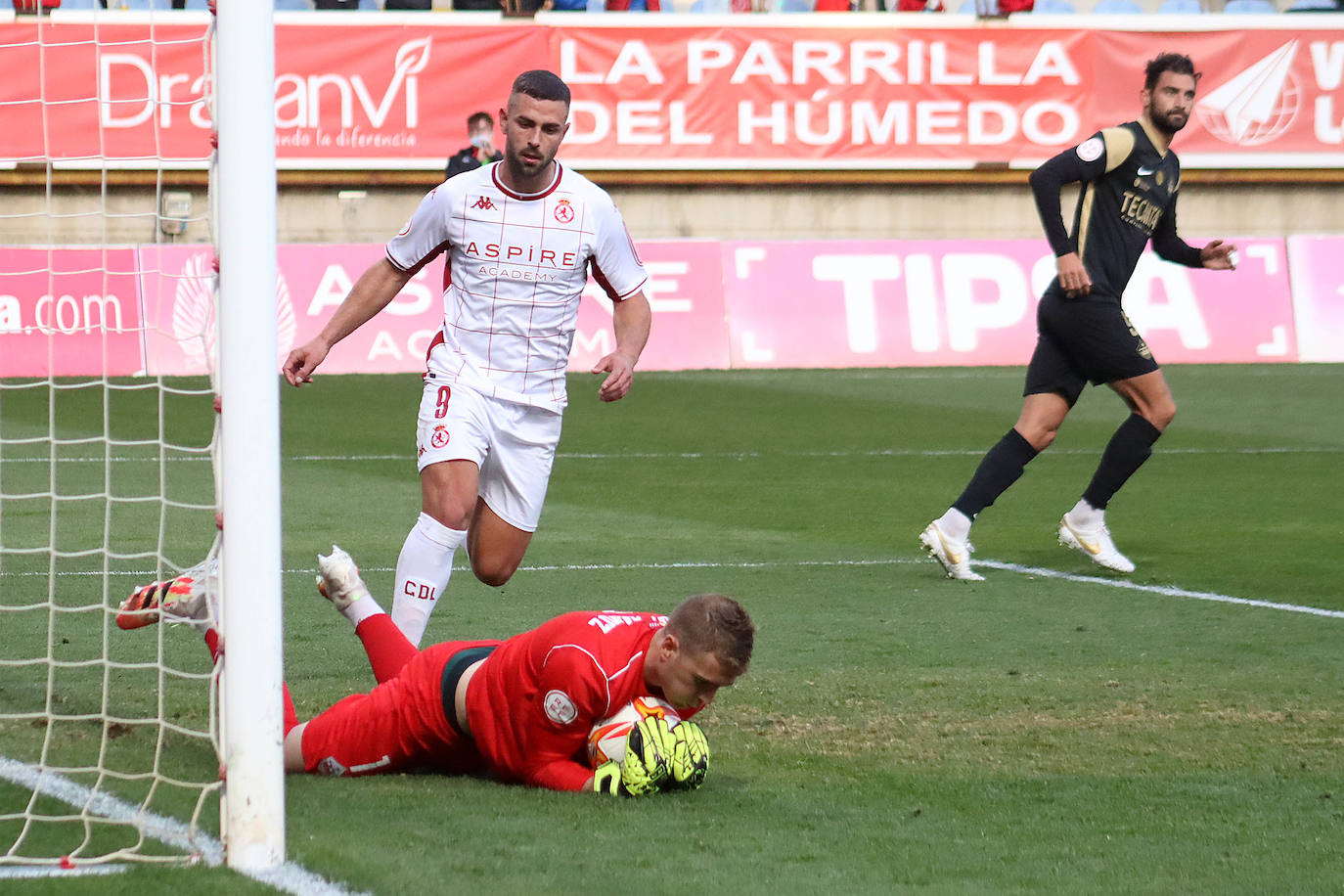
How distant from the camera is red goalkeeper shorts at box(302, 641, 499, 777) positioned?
13.6 feet

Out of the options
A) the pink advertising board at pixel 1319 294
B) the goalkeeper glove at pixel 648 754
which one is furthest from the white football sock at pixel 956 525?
the pink advertising board at pixel 1319 294

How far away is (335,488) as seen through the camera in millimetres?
9820

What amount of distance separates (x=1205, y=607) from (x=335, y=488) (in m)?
4.92

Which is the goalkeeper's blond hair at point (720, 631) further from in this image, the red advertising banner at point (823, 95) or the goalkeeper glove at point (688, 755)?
the red advertising banner at point (823, 95)

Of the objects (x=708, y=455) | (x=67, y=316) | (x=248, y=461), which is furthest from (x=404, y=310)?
(x=248, y=461)

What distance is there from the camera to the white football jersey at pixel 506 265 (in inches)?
214

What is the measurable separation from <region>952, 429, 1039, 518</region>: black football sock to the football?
11.3 feet

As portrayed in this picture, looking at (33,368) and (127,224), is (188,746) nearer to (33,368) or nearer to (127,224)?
(33,368)

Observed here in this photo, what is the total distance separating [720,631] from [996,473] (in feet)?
12.4

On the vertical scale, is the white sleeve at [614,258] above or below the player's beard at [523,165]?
below

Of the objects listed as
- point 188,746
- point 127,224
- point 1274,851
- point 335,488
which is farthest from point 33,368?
point 1274,851

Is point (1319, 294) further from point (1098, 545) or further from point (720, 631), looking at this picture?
point (720, 631)

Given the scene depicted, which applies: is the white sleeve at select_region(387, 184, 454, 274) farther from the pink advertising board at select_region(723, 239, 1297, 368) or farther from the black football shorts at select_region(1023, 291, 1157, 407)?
the pink advertising board at select_region(723, 239, 1297, 368)

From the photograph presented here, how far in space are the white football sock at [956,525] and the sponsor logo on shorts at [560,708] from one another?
137 inches
